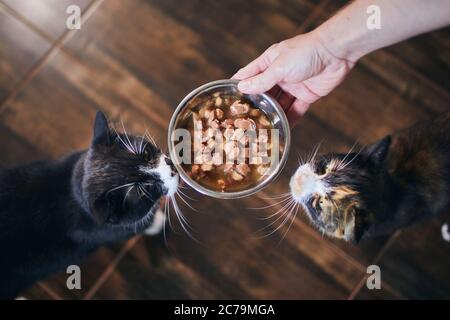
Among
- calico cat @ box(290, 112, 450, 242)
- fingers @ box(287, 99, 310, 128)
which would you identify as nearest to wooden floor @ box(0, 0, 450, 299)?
fingers @ box(287, 99, 310, 128)

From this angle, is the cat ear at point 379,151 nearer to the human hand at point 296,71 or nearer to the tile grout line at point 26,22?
the human hand at point 296,71

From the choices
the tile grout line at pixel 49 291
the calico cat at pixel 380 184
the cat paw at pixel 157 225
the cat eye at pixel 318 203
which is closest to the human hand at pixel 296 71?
the calico cat at pixel 380 184

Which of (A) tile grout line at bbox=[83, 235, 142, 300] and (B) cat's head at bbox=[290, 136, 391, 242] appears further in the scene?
(A) tile grout line at bbox=[83, 235, 142, 300]

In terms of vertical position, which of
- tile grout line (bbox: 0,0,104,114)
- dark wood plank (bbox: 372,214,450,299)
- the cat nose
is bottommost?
dark wood plank (bbox: 372,214,450,299)

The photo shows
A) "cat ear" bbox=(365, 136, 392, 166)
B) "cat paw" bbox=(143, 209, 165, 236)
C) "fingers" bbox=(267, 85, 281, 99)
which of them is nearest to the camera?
"cat ear" bbox=(365, 136, 392, 166)

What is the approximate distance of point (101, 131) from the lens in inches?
50.8

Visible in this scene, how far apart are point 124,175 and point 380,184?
A: 80 centimetres

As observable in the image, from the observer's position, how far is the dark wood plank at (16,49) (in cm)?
187

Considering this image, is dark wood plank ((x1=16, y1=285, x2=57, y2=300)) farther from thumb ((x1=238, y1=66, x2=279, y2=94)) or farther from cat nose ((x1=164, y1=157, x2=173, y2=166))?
thumb ((x1=238, y1=66, x2=279, y2=94))

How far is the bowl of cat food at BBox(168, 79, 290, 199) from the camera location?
4.29 ft

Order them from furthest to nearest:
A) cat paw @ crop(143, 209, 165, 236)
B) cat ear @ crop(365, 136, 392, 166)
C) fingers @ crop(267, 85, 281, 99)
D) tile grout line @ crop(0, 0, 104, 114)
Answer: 1. tile grout line @ crop(0, 0, 104, 114)
2. cat paw @ crop(143, 209, 165, 236)
3. fingers @ crop(267, 85, 281, 99)
4. cat ear @ crop(365, 136, 392, 166)

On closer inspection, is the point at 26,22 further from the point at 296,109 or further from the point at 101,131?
the point at 296,109

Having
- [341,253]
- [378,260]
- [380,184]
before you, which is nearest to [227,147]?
[380,184]
